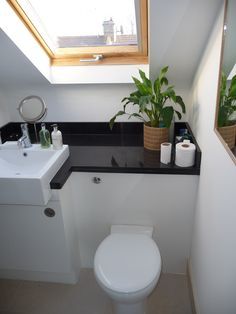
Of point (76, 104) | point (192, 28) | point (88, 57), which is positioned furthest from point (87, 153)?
point (192, 28)

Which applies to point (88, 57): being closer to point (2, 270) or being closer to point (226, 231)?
point (226, 231)

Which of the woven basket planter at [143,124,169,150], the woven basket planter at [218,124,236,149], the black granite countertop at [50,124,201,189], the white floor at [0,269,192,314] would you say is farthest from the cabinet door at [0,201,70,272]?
the woven basket planter at [218,124,236,149]

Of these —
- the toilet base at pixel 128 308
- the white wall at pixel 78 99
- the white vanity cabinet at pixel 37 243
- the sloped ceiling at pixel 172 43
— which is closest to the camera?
the sloped ceiling at pixel 172 43

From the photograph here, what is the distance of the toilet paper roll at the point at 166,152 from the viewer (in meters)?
1.40

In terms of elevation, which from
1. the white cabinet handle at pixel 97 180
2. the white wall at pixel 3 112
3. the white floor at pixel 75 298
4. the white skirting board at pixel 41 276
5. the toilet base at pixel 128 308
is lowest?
the white floor at pixel 75 298

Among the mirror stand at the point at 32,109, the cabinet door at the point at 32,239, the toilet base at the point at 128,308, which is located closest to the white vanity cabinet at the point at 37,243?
the cabinet door at the point at 32,239

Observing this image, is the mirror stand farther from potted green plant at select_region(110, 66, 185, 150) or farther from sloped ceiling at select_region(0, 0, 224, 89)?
potted green plant at select_region(110, 66, 185, 150)

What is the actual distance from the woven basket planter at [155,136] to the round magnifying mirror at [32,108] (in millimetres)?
724

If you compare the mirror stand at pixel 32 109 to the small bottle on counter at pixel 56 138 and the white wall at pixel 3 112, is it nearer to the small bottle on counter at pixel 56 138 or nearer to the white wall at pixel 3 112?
the small bottle on counter at pixel 56 138

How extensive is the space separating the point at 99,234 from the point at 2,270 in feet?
2.41

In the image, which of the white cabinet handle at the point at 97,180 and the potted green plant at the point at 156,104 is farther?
the white cabinet handle at the point at 97,180

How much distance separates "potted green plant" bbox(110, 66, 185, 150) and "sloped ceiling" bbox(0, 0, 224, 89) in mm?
112

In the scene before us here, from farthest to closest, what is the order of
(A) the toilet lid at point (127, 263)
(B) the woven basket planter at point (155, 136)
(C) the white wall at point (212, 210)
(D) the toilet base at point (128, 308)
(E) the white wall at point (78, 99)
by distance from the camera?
(E) the white wall at point (78, 99) < (B) the woven basket planter at point (155, 136) < (D) the toilet base at point (128, 308) < (A) the toilet lid at point (127, 263) < (C) the white wall at point (212, 210)

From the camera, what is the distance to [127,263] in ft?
4.14
